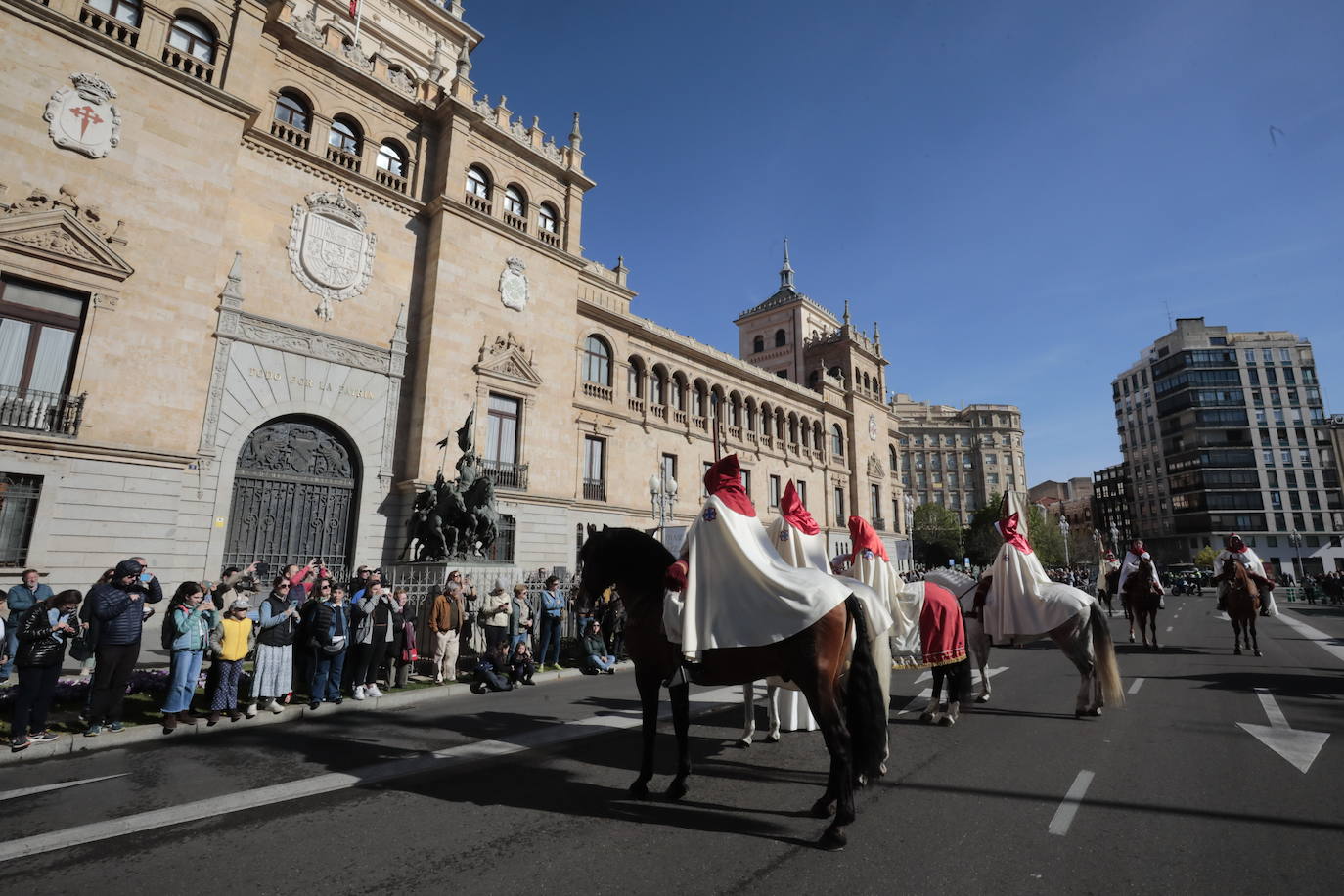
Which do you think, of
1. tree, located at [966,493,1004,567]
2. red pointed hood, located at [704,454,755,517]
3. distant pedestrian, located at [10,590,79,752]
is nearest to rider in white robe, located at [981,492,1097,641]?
red pointed hood, located at [704,454,755,517]

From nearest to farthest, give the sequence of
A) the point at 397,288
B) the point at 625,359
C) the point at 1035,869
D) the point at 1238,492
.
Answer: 1. the point at 1035,869
2. the point at 397,288
3. the point at 625,359
4. the point at 1238,492

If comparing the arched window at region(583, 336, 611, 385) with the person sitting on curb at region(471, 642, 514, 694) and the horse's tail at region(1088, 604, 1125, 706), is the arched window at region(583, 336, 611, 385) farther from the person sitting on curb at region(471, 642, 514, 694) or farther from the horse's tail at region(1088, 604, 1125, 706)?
the horse's tail at region(1088, 604, 1125, 706)

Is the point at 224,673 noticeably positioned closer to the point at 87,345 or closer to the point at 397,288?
the point at 87,345

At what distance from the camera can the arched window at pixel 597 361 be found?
2708cm

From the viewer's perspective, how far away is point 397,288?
19.9 m

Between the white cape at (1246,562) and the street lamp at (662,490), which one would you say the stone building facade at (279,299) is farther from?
the white cape at (1246,562)

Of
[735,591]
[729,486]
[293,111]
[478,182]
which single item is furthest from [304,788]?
[478,182]

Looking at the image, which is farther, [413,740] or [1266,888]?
[413,740]

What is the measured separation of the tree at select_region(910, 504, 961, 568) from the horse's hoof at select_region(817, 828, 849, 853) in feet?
196

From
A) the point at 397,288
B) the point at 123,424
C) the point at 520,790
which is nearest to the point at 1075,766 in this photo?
the point at 520,790

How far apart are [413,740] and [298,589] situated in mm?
4794

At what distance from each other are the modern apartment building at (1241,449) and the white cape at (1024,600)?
83.1 metres

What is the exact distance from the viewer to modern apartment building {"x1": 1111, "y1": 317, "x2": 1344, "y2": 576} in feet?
226

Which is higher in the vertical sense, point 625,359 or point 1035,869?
point 625,359
